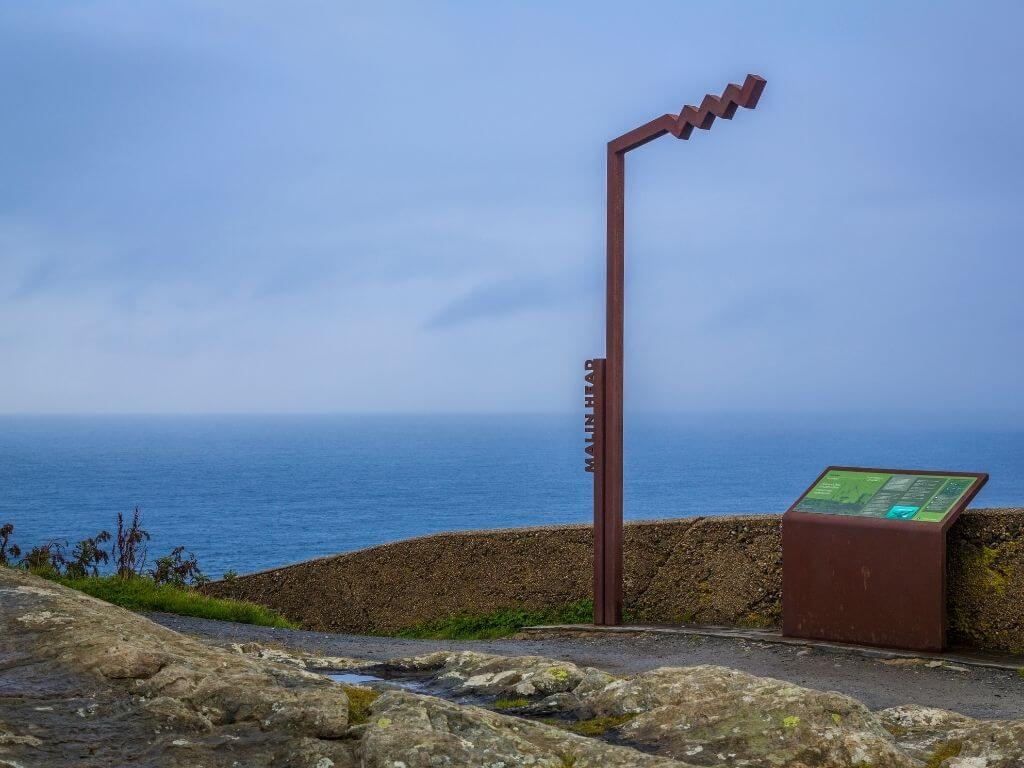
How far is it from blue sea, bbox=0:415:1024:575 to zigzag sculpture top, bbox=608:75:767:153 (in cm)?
3820

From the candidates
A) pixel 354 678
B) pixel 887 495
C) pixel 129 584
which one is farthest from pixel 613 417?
pixel 354 678

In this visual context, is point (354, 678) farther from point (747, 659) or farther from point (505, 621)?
point (505, 621)

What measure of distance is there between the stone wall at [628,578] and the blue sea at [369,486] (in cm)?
3542

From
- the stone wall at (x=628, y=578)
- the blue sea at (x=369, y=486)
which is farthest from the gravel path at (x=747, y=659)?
the blue sea at (x=369, y=486)

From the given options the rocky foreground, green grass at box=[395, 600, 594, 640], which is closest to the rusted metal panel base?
green grass at box=[395, 600, 594, 640]

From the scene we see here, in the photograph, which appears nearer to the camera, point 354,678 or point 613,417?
point 354,678

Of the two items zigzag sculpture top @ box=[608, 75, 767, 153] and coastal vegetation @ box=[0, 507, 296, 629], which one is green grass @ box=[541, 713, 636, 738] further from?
coastal vegetation @ box=[0, 507, 296, 629]

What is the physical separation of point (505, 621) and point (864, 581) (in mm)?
4373

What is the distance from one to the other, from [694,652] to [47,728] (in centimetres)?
629

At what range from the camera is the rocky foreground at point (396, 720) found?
2883 mm

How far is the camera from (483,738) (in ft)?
9.64

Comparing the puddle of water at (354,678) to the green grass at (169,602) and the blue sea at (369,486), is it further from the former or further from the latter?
the blue sea at (369,486)

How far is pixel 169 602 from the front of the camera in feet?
35.9

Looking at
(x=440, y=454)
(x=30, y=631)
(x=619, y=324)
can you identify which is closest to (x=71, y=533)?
(x=619, y=324)
